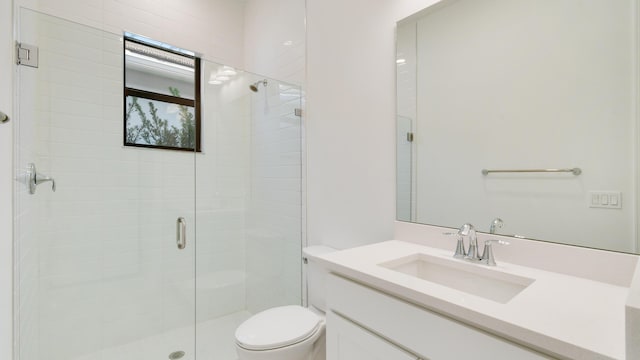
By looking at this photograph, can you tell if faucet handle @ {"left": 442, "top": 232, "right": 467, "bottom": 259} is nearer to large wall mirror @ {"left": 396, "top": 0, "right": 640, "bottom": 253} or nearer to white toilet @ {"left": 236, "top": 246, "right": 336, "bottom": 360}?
large wall mirror @ {"left": 396, "top": 0, "right": 640, "bottom": 253}

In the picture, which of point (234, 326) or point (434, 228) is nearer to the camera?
point (434, 228)

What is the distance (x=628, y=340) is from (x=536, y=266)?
0.67m

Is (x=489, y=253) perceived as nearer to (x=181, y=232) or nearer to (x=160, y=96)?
(x=181, y=232)

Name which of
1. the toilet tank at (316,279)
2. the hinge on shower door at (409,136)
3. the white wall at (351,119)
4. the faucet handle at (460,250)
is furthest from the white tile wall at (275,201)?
the faucet handle at (460,250)

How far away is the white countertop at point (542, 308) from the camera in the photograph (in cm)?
54

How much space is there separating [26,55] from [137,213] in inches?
44.4

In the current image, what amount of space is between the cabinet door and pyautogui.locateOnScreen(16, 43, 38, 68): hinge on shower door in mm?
2041

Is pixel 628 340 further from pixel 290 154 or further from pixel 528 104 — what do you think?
pixel 290 154

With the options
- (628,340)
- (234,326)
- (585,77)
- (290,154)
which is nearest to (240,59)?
(290,154)

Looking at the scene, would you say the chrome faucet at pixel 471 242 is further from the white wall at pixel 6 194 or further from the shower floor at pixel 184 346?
the white wall at pixel 6 194

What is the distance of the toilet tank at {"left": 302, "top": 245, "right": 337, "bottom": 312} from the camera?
174 centimetres

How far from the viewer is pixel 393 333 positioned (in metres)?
0.84

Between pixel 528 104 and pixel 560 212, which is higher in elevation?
pixel 528 104

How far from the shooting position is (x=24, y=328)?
4.87 feet
